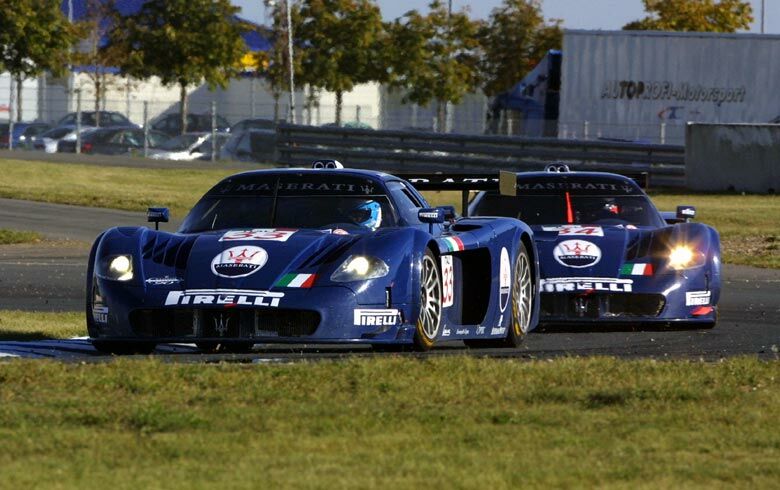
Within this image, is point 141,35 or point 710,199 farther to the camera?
point 141,35

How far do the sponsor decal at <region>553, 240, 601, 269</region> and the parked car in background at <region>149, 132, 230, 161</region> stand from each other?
32.6 meters

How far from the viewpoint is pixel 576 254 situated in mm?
11438

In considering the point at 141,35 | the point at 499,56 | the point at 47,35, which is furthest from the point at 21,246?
the point at 499,56

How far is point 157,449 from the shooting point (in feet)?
18.3

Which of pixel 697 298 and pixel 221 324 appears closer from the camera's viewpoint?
pixel 221 324

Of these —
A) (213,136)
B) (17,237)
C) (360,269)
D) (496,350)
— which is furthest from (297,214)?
(213,136)

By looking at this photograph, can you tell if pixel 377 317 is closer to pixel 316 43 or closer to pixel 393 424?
pixel 393 424

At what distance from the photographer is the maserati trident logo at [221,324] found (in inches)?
336

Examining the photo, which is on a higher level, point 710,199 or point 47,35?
point 47,35

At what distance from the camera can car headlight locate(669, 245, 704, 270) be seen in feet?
37.7

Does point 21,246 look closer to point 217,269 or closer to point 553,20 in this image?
point 217,269

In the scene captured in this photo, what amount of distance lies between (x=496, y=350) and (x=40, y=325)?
3.37 metres

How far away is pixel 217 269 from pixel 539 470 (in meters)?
3.73

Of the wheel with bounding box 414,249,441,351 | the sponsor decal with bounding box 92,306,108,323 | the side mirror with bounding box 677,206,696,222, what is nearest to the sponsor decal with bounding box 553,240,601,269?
the side mirror with bounding box 677,206,696,222
